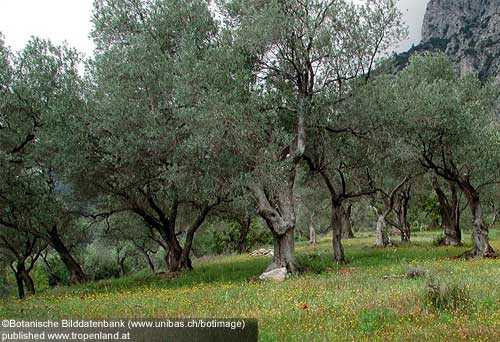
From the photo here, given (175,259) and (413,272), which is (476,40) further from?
(413,272)

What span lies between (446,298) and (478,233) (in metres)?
19.2

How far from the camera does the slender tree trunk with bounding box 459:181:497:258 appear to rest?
2784cm

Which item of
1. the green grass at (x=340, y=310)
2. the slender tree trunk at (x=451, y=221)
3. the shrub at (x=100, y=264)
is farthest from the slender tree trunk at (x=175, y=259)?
the shrub at (x=100, y=264)

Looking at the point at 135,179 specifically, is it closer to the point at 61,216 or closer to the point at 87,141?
the point at 87,141

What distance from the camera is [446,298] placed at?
11117mm

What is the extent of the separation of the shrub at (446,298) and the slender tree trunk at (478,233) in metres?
18.1

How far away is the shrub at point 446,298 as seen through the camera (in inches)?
432

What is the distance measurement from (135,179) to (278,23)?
1092 centimetres

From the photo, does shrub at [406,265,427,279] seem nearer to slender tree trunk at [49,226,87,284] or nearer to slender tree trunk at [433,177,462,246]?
slender tree trunk at [433,177,462,246]

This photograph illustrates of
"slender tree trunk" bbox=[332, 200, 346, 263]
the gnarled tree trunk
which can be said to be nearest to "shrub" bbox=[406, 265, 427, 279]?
the gnarled tree trunk

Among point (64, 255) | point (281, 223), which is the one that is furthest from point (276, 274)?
point (64, 255)

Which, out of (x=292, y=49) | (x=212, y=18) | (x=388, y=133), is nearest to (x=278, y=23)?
(x=292, y=49)

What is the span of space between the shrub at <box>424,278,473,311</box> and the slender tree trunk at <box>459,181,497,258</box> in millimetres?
18130

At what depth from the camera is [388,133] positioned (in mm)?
25688
